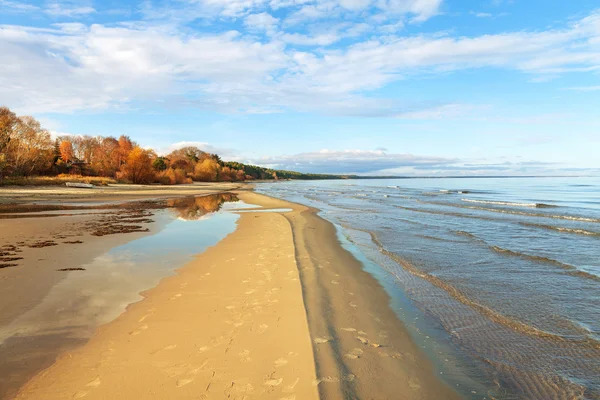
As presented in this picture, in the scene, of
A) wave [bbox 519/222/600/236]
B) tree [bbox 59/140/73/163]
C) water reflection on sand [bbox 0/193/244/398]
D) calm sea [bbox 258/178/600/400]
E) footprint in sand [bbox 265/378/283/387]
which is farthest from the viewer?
tree [bbox 59/140/73/163]

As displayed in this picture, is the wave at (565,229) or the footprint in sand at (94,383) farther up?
the footprint in sand at (94,383)

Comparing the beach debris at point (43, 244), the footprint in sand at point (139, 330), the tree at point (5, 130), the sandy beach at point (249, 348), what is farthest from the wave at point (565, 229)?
the tree at point (5, 130)

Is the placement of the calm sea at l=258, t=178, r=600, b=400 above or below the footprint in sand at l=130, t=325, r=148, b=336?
below

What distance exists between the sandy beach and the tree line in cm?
4146

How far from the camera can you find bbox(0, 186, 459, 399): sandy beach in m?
3.56

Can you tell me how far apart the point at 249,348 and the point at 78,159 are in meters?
83.8

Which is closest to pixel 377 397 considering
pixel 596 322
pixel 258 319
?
pixel 258 319

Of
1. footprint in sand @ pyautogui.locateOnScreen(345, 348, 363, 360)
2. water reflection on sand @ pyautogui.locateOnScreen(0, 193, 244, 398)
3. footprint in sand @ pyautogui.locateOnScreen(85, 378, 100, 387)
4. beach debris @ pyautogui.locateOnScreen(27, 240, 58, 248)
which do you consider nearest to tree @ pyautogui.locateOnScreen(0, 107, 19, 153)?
beach debris @ pyautogui.locateOnScreen(27, 240, 58, 248)

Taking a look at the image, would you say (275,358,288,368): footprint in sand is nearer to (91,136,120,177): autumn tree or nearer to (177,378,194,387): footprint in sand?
(177,378,194,387): footprint in sand

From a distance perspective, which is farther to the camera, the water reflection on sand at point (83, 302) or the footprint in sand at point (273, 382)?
the water reflection on sand at point (83, 302)

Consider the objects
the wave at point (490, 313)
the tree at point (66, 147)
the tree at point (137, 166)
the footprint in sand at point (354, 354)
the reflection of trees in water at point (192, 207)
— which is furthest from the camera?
the tree at point (66, 147)

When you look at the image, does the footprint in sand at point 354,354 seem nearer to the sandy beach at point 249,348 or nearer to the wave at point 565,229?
the sandy beach at point 249,348

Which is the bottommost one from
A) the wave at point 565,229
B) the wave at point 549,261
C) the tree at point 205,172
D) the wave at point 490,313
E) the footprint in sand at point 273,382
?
the wave at point 490,313

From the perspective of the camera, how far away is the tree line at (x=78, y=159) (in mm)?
42312
